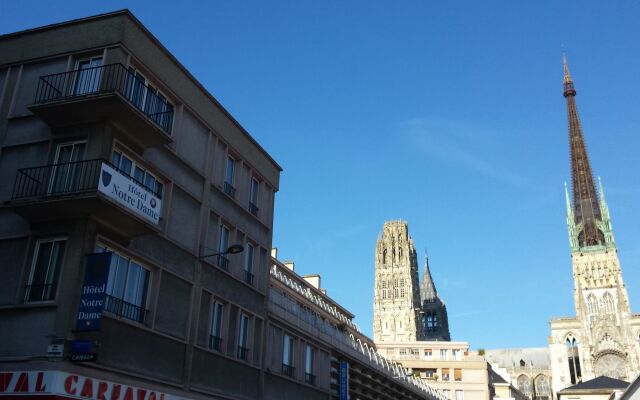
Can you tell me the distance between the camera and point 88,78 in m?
20.4

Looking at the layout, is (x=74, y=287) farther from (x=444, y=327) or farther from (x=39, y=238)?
(x=444, y=327)

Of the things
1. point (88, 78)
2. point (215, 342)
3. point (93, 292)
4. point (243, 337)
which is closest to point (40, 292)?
point (93, 292)

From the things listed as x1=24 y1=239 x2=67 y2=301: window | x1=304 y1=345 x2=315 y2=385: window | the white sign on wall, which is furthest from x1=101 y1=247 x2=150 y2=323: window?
x1=304 y1=345 x2=315 y2=385: window

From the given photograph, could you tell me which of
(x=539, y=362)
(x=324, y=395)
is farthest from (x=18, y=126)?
(x=539, y=362)

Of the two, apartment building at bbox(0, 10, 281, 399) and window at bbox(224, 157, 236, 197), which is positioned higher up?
window at bbox(224, 157, 236, 197)

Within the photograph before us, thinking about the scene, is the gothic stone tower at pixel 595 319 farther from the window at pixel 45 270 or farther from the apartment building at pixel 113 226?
the window at pixel 45 270

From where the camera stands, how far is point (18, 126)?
821 inches

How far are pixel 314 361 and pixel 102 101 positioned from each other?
20.0m

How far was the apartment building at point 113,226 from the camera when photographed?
56.9 feet

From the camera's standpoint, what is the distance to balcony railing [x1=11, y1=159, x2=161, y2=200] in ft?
59.7

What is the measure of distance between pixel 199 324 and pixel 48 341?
7.08 m

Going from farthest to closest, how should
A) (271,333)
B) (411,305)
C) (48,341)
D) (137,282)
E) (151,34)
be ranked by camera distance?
(411,305) → (271,333) → (151,34) → (137,282) → (48,341)

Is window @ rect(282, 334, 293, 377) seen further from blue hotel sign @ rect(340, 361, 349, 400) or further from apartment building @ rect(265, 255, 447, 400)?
blue hotel sign @ rect(340, 361, 349, 400)

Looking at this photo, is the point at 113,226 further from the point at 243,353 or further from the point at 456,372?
the point at 456,372
